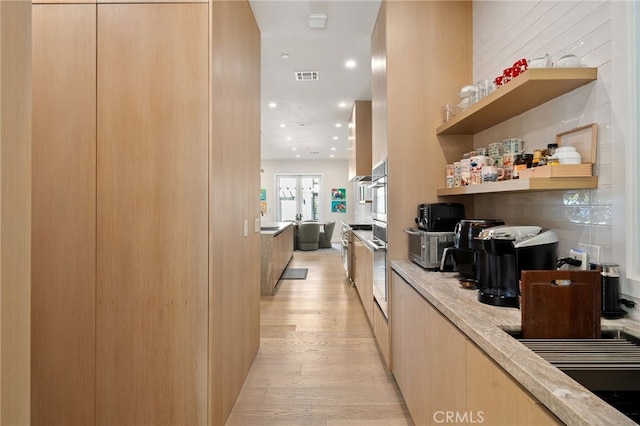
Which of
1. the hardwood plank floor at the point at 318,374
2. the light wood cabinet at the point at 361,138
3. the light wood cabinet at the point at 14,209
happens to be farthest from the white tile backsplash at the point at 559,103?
the light wood cabinet at the point at 361,138

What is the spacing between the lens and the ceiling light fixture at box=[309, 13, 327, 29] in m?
2.62

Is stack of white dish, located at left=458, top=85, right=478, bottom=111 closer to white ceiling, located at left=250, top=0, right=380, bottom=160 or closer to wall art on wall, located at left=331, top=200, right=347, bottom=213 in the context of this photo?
white ceiling, located at left=250, top=0, right=380, bottom=160

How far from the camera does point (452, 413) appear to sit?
1.21m

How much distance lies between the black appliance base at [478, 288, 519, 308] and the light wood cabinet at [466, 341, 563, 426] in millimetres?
304

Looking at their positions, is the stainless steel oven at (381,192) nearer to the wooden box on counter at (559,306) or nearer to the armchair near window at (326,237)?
the wooden box on counter at (559,306)

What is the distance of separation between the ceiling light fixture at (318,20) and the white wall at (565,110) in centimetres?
122

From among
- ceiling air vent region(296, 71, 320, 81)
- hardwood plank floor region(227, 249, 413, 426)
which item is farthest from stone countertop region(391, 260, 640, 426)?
ceiling air vent region(296, 71, 320, 81)

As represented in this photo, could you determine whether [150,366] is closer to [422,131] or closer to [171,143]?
[171,143]

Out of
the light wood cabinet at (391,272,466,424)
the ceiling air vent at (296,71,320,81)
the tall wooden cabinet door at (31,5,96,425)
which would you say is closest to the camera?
the light wood cabinet at (391,272,466,424)

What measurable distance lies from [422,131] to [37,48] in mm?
2312

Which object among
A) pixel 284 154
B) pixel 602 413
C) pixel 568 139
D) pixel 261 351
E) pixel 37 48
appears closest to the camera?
pixel 602 413

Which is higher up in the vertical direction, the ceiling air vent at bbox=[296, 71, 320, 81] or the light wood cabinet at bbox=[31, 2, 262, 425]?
the ceiling air vent at bbox=[296, 71, 320, 81]

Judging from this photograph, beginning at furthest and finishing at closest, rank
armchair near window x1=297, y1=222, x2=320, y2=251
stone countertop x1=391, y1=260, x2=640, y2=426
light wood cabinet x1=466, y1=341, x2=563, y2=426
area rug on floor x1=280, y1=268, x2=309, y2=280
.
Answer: armchair near window x1=297, y1=222, x2=320, y2=251 → area rug on floor x1=280, y1=268, x2=309, y2=280 → light wood cabinet x1=466, y1=341, x2=563, y2=426 → stone countertop x1=391, y1=260, x2=640, y2=426

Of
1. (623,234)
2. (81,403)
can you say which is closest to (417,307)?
(623,234)
